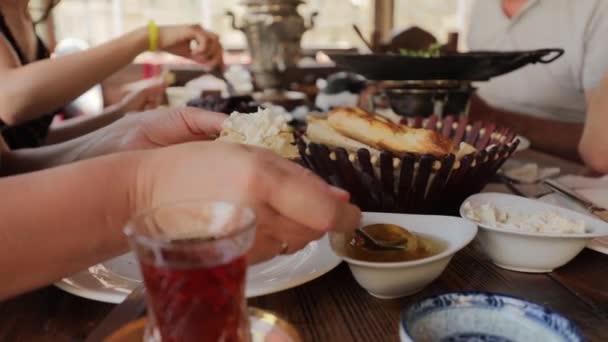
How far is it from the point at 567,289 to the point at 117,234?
A: 0.58 m

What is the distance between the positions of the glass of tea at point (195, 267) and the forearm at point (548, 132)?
170 cm

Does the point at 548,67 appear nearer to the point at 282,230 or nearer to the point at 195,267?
the point at 282,230

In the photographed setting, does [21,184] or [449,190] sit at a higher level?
[21,184]

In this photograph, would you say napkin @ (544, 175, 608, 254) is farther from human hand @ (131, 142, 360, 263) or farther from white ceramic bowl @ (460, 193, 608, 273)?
human hand @ (131, 142, 360, 263)

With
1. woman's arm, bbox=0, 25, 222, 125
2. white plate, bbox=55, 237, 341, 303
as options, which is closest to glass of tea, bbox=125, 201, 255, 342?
white plate, bbox=55, 237, 341, 303

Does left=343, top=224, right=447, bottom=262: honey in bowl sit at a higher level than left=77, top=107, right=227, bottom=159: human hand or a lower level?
lower

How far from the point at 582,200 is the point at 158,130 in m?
0.79

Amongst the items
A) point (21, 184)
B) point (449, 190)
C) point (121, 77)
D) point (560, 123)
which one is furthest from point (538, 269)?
point (121, 77)

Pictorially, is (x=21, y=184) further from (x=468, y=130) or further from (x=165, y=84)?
(x=165, y=84)

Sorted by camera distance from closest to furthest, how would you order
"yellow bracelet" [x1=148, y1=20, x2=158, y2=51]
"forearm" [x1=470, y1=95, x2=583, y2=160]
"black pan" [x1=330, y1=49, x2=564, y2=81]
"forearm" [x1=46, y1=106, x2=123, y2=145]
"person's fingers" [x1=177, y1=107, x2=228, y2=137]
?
"person's fingers" [x1=177, y1=107, x2=228, y2=137] → "black pan" [x1=330, y1=49, x2=564, y2=81] → "yellow bracelet" [x1=148, y1=20, x2=158, y2=51] → "forearm" [x1=46, y1=106, x2=123, y2=145] → "forearm" [x1=470, y1=95, x2=583, y2=160]

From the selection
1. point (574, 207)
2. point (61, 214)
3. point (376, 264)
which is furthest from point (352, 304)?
point (574, 207)

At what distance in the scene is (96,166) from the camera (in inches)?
22.2

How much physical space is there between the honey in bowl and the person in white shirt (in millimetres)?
1368

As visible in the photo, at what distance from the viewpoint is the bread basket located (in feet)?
2.74
